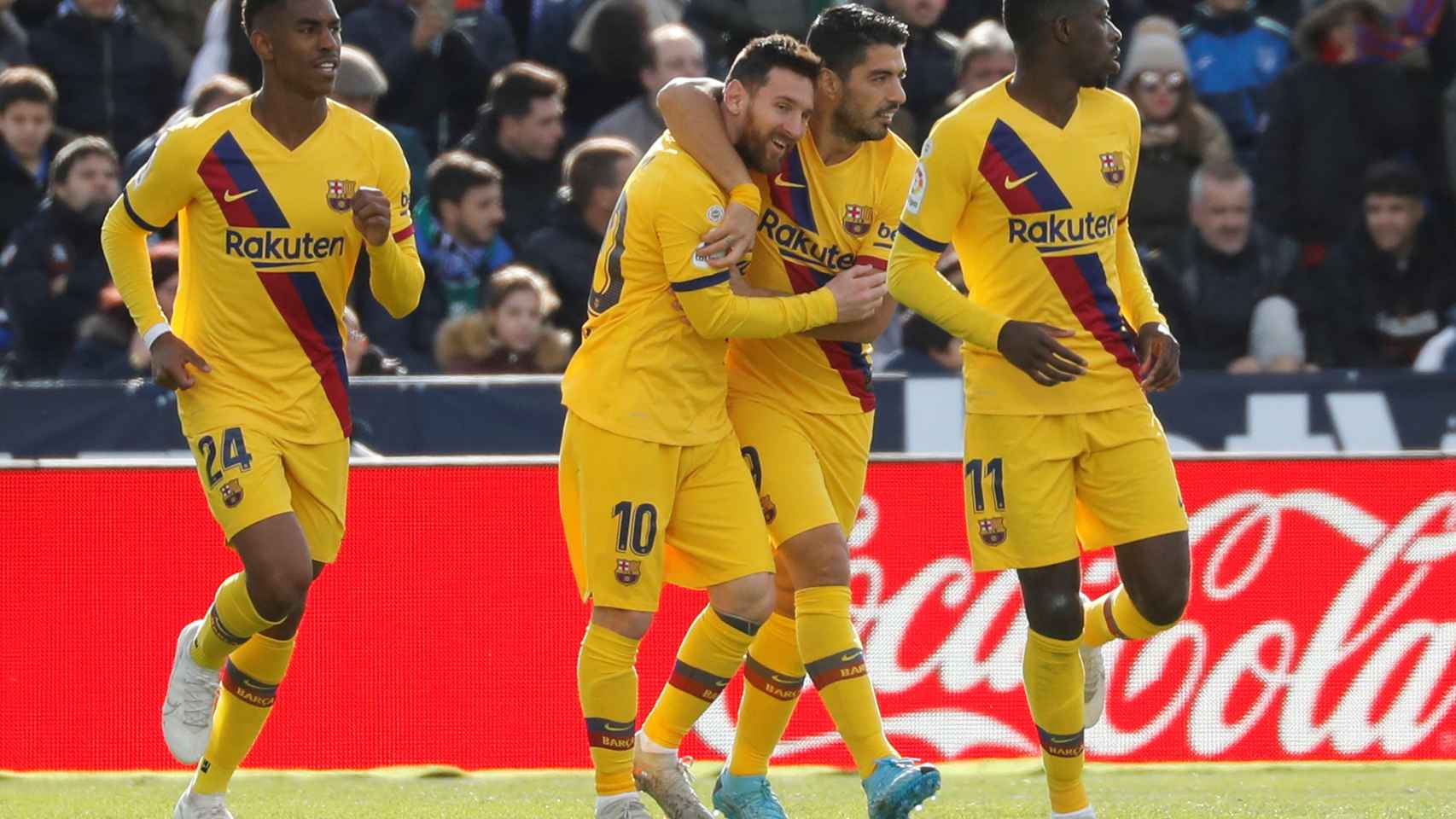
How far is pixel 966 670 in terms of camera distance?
A: 351 inches

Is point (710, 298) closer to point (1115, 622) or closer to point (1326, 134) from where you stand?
point (1115, 622)

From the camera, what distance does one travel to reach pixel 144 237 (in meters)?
7.21

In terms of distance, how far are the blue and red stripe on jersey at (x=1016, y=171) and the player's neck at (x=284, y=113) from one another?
2035 mm

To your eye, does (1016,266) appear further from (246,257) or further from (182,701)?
(182,701)

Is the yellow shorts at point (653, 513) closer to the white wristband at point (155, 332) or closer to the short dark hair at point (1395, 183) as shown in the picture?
the white wristband at point (155, 332)

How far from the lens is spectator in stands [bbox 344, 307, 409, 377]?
10383 millimetres

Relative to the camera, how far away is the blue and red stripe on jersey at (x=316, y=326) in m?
7.11

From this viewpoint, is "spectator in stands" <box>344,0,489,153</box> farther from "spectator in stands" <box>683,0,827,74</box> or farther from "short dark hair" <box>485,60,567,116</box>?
"spectator in stands" <box>683,0,827,74</box>

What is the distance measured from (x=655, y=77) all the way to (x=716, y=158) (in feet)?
17.1

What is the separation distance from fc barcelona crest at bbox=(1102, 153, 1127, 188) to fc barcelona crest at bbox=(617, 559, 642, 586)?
1762 millimetres

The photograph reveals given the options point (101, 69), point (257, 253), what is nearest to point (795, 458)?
point (257, 253)

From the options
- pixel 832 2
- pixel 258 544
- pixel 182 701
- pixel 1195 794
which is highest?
pixel 832 2

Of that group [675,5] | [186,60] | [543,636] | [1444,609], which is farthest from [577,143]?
[1444,609]

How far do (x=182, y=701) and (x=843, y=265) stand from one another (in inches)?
95.0
